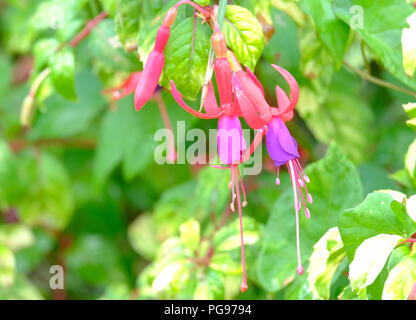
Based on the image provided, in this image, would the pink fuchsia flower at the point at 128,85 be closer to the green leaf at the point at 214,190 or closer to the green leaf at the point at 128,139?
the green leaf at the point at 128,139

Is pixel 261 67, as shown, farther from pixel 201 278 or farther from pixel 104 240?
pixel 104 240

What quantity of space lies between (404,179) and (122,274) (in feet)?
2.47

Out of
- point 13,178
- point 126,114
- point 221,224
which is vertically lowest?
point 221,224

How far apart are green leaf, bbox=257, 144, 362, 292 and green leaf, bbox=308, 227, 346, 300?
0.24ft

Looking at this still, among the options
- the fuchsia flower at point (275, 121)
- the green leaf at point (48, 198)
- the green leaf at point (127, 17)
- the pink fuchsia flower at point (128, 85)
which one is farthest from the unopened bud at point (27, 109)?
the fuchsia flower at point (275, 121)

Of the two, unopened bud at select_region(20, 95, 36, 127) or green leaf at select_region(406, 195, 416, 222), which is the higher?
unopened bud at select_region(20, 95, 36, 127)

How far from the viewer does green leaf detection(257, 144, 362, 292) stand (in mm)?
742

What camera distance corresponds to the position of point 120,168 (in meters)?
1.41

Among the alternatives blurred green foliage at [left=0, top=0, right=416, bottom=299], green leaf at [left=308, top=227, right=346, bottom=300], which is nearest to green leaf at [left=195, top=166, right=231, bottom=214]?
blurred green foliage at [left=0, top=0, right=416, bottom=299]

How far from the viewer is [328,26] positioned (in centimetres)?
68

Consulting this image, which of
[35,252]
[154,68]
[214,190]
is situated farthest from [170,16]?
[35,252]

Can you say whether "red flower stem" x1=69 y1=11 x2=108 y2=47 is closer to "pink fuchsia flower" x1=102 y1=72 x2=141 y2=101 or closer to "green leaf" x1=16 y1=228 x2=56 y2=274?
"pink fuchsia flower" x1=102 y1=72 x2=141 y2=101
